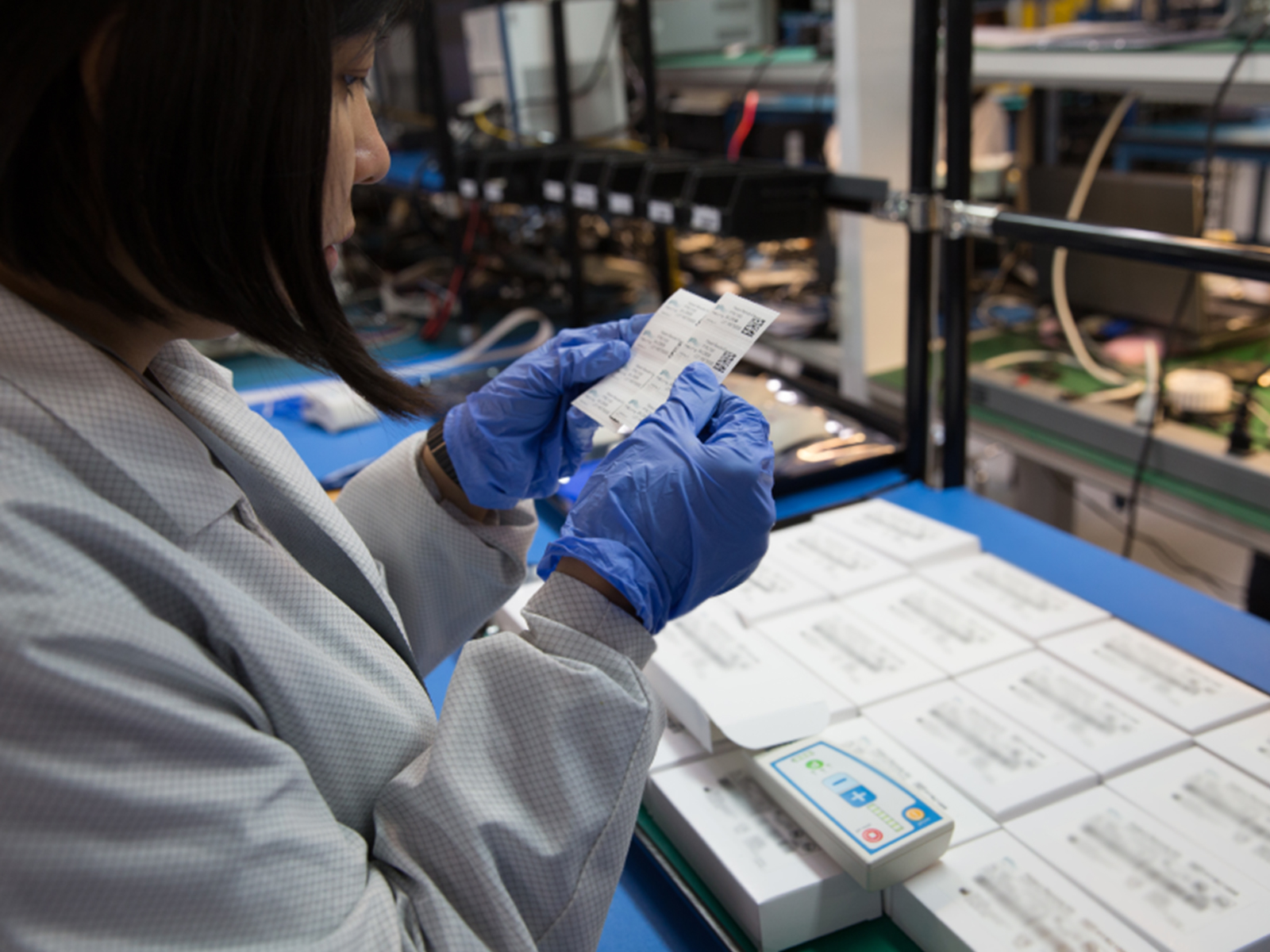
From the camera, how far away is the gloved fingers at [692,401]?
86 cm

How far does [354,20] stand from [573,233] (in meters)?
1.89

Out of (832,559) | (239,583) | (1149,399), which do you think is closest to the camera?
(239,583)

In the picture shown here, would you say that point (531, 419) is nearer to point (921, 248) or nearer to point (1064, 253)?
point (921, 248)

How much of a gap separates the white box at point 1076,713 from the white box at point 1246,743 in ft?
0.08

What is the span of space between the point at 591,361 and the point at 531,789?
51 cm

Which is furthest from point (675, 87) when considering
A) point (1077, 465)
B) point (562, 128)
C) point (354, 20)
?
point (354, 20)

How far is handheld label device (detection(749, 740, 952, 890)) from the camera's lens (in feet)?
2.67

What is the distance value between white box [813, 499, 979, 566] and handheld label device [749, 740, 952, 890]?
0.47m

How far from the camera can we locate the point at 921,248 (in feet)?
4.92

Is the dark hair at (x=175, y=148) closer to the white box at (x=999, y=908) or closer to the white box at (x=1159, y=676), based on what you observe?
the white box at (x=999, y=908)

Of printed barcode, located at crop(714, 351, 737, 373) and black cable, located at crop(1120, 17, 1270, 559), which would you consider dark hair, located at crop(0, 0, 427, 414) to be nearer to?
printed barcode, located at crop(714, 351, 737, 373)

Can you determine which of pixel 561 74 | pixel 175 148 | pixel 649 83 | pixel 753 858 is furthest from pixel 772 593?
pixel 561 74

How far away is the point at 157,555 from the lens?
0.59m

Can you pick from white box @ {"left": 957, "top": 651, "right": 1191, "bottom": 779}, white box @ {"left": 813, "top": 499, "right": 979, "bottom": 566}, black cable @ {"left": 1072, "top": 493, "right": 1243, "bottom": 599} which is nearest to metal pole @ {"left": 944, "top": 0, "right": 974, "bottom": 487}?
white box @ {"left": 813, "top": 499, "right": 979, "bottom": 566}
